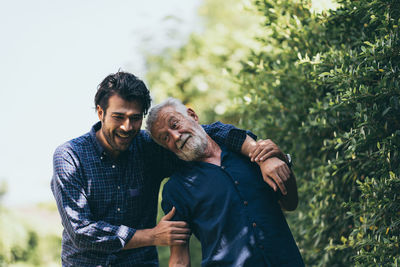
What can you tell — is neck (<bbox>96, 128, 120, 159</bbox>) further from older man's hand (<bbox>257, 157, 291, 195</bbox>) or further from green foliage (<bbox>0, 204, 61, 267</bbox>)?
green foliage (<bbox>0, 204, 61, 267</bbox>)

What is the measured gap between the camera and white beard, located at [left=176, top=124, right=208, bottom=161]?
2572 mm

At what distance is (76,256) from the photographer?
8.68 ft

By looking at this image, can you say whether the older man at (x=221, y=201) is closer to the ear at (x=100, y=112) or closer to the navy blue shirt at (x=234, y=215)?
the navy blue shirt at (x=234, y=215)

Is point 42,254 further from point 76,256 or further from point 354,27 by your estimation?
point 354,27

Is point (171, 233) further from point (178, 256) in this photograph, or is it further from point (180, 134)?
point (180, 134)

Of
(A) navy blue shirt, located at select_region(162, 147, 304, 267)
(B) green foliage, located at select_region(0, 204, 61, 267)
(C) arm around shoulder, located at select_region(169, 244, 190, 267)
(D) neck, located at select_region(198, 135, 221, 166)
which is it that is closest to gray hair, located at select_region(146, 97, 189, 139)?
(D) neck, located at select_region(198, 135, 221, 166)

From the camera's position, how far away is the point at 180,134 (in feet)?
8.45

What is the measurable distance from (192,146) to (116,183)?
569 millimetres

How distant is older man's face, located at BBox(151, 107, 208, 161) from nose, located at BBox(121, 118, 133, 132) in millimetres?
157

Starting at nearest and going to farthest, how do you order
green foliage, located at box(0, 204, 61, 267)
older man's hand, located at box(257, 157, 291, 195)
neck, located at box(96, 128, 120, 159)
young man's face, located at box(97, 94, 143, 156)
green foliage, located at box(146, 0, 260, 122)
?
older man's hand, located at box(257, 157, 291, 195), young man's face, located at box(97, 94, 143, 156), neck, located at box(96, 128, 120, 159), green foliage, located at box(0, 204, 61, 267), green foliage, located at box(146, 0, 260, 122)

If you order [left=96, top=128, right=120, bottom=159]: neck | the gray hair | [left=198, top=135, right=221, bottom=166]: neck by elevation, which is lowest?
[left=198, top=135, right=221, bottom=166]: neck

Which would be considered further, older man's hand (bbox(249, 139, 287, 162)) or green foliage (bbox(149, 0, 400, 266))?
green foliage (bbox(149, 0, 400, 266))

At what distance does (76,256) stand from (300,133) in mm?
2030

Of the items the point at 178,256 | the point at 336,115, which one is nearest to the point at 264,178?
the point at 178,256
